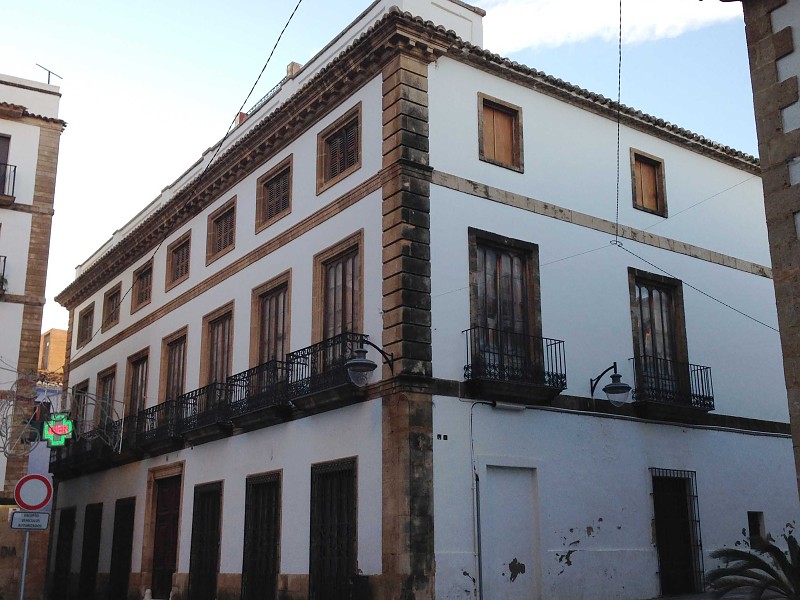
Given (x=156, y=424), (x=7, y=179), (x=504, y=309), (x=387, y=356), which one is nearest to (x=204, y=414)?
(x=156, y=424)

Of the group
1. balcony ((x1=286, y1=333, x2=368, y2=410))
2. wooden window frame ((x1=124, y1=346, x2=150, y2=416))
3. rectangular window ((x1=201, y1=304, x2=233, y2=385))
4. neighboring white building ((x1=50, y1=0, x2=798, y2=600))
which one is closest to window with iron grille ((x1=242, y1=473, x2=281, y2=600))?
neighboring white building ((x1=50, y1=0, x2=798, y2=600))

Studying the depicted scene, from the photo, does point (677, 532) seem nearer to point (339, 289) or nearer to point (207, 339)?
point (339, 289)

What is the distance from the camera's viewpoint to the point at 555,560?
16.4 metres

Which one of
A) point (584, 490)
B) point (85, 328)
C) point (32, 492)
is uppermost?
point (85, 328)

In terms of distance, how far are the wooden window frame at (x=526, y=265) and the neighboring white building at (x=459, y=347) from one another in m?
0.05

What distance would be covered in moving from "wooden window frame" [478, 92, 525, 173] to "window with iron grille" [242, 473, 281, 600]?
7296mm

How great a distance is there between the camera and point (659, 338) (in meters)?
19.7

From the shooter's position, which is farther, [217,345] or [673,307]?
[217,345]

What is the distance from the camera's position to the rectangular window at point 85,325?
32.3 metres

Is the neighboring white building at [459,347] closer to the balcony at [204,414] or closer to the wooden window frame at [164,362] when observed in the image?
the balcony at [204,414]

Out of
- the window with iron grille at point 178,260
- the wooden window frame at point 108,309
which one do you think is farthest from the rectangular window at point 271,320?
the wooden window frame at point 108,309

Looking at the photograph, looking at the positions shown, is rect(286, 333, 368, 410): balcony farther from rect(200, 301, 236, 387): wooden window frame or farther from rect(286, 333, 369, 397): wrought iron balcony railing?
rect(200, 301, 236, 387): wooden window frame

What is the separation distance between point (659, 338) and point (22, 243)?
16.0 meters

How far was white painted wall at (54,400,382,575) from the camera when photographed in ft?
52.0
